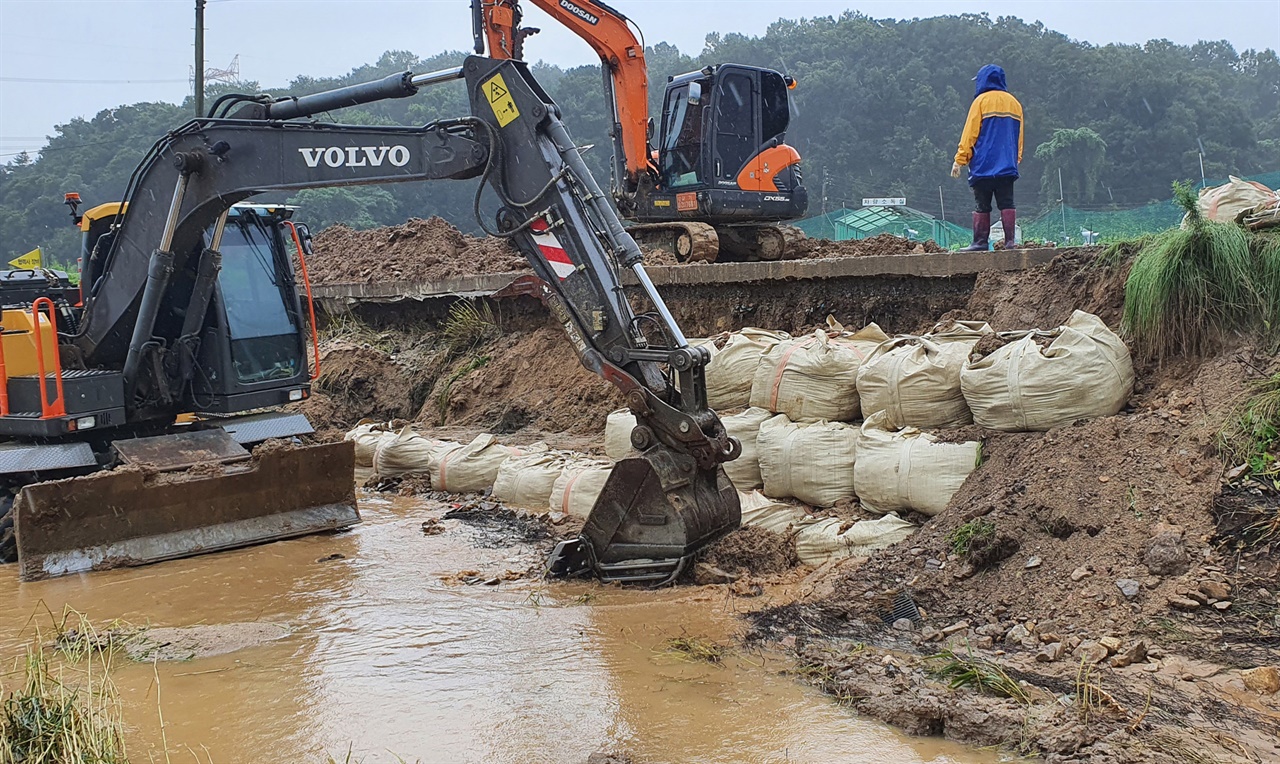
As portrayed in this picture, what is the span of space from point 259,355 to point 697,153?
5204 millimetres

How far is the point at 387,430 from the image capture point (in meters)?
9.75

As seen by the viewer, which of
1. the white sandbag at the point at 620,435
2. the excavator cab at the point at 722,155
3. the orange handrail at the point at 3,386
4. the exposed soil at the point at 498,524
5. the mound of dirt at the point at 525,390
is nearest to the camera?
the exposed soil at the point at 498,524

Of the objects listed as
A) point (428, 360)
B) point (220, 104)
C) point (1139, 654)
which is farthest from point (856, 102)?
point (1139, 654)

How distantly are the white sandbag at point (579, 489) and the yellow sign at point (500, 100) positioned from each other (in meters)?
2.24

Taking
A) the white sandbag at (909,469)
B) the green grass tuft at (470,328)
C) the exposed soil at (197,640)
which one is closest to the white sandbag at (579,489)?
the white sandbag at (909,469)

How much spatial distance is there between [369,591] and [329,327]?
8190 mm

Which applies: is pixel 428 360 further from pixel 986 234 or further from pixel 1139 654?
pixel 1139 654

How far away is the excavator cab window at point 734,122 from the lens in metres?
10.7

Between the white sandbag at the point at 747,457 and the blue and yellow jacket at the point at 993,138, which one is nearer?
the white sandbag at the point at 747,457

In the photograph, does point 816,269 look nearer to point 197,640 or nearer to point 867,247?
point 867,247

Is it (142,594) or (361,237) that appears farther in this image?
(361,237)

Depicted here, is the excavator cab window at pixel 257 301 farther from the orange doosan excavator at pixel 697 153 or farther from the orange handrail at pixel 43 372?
the orange doosan excavator at pixel 697 153

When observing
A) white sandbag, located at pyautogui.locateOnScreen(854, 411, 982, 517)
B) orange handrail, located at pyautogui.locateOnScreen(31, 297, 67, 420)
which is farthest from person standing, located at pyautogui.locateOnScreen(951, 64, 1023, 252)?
orange handrail, located at pyautogui.locateOnScreen(31, 297, 67, 420)

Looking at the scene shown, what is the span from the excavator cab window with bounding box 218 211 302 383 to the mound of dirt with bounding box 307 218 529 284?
4112 mm
